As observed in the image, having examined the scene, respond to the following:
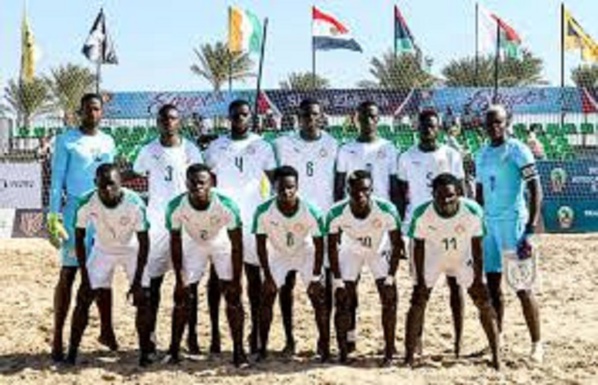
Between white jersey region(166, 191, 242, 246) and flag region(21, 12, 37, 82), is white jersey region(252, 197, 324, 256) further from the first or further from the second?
flag region(21, 12, 37, 82)

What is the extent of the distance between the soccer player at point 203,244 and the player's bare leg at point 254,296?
0.35m

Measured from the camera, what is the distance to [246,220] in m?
7.34

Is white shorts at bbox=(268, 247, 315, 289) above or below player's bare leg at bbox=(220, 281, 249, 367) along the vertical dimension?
above

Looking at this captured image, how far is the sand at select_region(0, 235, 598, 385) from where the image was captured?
668 centimetres

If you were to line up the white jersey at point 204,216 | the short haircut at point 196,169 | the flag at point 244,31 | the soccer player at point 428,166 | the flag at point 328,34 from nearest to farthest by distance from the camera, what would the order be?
1. the short haircut at point 196,169
2. the white jersey at point 204,216
3. the soccer player at point 428,166
4. the flag at point 244,31
5. the flag at point 328,34

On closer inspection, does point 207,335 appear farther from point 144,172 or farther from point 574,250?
point 574,250

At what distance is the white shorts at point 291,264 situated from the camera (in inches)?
283

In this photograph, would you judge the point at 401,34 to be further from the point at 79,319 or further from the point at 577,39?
the point at 79,319

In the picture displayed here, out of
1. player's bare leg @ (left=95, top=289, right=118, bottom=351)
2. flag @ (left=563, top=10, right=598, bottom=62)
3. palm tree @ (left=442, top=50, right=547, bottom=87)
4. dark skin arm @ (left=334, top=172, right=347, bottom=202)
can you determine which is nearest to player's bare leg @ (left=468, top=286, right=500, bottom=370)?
dark skin arm @ (left=334, top=172, right=347, bottom=202)

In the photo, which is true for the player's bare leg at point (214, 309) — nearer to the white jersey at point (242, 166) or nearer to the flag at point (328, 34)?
the white jersey at point (242, 166)

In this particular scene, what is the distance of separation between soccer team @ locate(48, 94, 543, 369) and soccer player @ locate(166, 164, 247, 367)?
10 mm

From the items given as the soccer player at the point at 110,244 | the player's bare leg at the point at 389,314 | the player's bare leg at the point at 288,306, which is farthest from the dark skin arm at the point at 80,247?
the player's bare leg at the point at 389,314

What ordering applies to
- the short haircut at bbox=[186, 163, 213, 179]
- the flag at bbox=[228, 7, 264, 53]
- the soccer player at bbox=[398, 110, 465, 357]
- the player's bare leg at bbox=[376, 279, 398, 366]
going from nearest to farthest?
1. the short haircut at bbox=[186, 163, 213, 179]
2. the player's bare leg at bbox=[376, 279, 398, 366]
3. the soccer player at bbox=[398, 110, 465, 357]
4. the flag at bbox=[228, 7, 264, 53]

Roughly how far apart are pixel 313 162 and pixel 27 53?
18.6 m
